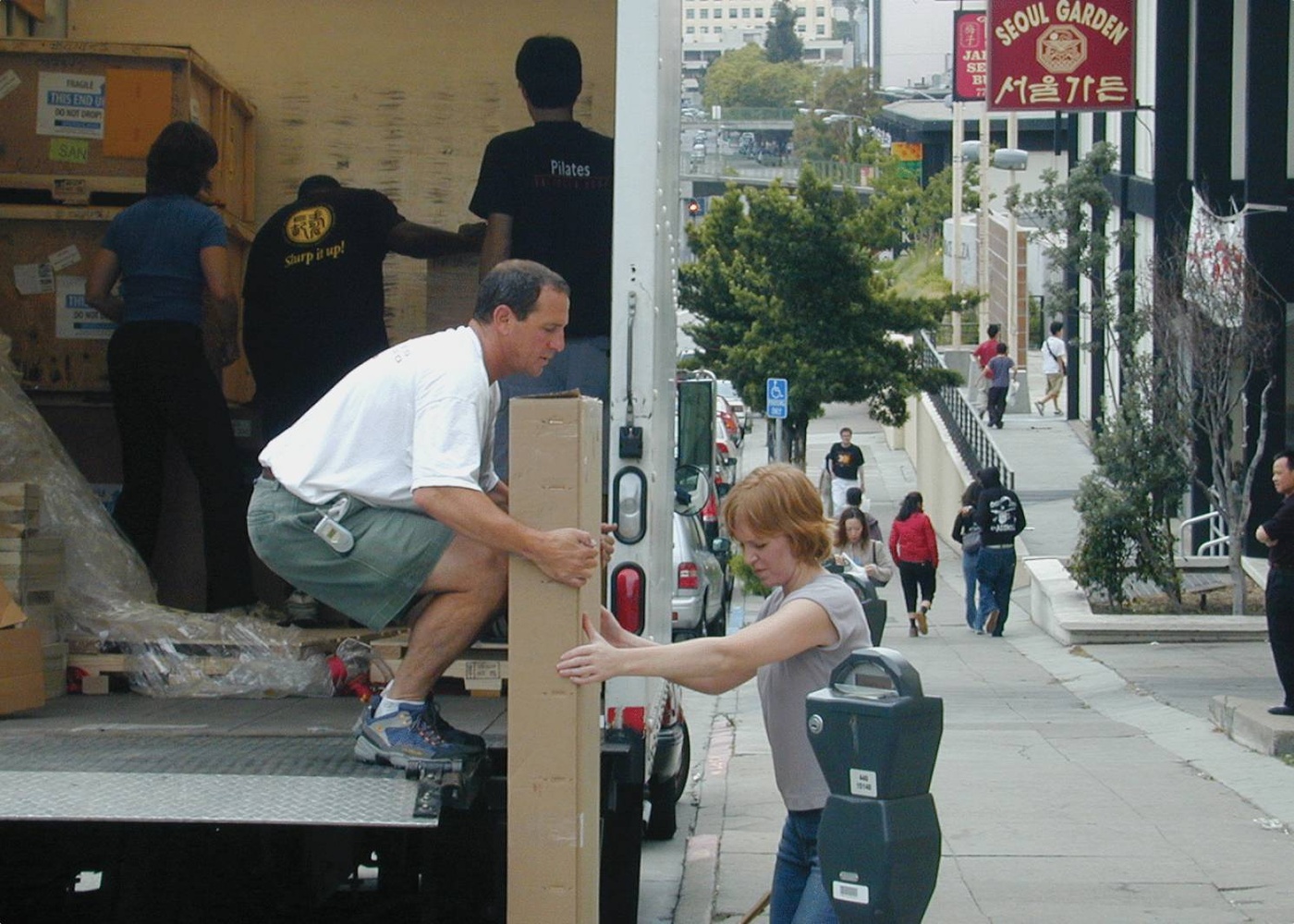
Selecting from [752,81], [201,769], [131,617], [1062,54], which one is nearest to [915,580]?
[1062,54]

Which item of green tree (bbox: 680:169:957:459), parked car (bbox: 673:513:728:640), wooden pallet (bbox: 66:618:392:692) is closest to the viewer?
wooden pallet (bbox: 66:618:392:692)

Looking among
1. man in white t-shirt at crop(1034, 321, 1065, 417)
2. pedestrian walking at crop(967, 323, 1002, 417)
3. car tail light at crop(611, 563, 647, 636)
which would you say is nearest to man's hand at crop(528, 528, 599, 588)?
car tail light at crop(611, 563, 647, 636)

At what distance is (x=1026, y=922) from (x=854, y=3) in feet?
629

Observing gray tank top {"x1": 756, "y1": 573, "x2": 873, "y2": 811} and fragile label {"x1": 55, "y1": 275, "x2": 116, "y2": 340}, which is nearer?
gray tank top {"x1": 756, "y1": 573, "x2": 873, "y2": 811}

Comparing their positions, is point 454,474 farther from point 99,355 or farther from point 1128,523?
point 1128,523

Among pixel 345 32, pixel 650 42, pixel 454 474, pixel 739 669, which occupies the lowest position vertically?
pixel 739 669

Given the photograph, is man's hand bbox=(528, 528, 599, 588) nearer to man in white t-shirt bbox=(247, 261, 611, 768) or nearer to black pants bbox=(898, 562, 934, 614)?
man in white t-shirt bbox=(247, 261, 611, 768)

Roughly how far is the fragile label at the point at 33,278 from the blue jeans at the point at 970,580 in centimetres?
1223

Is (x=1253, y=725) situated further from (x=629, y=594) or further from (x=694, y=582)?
(x=694, y=582)

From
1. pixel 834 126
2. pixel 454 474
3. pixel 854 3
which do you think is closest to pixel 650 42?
pixel 454 474

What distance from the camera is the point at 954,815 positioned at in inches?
341

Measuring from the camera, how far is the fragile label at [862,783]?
357 centimetres

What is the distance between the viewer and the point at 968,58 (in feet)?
135

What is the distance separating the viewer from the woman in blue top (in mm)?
6438
